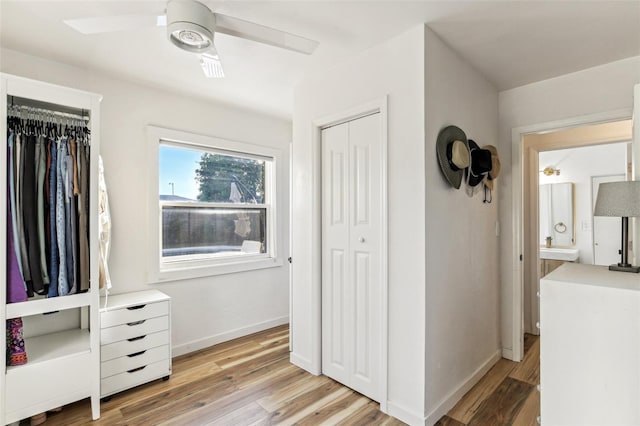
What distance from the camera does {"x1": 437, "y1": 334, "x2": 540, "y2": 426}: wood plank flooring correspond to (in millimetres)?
2051

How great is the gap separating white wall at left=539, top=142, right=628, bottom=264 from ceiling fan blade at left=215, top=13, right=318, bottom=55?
450 centimetres

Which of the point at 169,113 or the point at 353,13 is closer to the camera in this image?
the point at 353,13

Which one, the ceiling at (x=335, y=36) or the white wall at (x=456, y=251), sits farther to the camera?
the white wall at (x=456, y=251)

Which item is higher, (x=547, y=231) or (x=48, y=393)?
(x=547, y=231)

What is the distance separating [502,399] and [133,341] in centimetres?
275

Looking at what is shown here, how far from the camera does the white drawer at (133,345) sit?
227cm

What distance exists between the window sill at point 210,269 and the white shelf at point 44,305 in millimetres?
800

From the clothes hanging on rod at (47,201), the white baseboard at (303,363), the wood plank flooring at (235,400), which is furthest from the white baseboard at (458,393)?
the clothes hanging on rod at (47,201)

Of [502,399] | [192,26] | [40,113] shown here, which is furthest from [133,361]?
[502,399]

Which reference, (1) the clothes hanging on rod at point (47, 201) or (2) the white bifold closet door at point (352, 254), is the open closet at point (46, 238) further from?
(2) the white bifold closet door at point (352, 254)

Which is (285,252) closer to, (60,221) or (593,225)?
(60,221)

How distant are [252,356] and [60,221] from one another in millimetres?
1918

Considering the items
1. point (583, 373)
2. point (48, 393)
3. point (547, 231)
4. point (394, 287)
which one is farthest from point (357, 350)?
point (547, 231)

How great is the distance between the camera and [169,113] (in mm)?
2996
